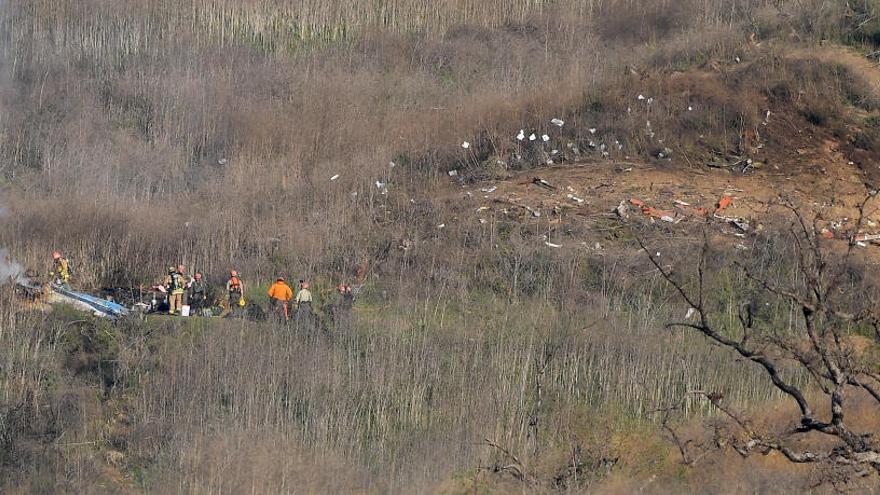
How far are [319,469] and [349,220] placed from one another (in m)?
10.7

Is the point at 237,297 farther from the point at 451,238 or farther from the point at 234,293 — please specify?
the point at 451,238

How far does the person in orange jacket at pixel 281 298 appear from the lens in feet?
85.6

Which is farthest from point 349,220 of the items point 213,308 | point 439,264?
point 213,308

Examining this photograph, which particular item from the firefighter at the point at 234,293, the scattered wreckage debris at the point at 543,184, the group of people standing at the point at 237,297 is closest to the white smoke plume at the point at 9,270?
the group of people standing at the point at 237,297

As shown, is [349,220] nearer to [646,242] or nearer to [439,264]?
[439,264]

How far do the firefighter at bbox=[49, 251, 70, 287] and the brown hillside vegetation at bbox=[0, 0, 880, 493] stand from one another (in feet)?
5.15

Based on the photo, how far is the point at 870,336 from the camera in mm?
26828

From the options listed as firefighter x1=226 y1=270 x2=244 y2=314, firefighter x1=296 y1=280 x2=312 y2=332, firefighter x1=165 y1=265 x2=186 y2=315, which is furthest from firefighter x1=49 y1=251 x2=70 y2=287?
firefighter x1=296 y1=280 x2=312 y2=332

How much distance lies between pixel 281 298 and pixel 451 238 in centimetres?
547

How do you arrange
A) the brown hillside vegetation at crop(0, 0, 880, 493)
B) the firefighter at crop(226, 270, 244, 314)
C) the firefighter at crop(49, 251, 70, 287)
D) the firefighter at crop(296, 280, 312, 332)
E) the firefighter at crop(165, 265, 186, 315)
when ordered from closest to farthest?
the brown hillside vegetation at crop(0, 0, 880, 493) < the firefighter at crop(296, 280, 312, 332) < the firefighter at crop(226, 270, 244, 314) < the firefighter at crop(165, 265, 186, 315) < the firefighter at crop(49, 251, 70, 287)

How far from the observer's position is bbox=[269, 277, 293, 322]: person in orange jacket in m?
26.1

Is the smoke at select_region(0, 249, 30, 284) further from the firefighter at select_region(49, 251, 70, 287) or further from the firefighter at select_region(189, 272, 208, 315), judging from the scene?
the firefighter at select_region(189, 272, 208, 315)

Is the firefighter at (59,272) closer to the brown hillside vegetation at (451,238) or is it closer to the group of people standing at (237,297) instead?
the group of people standing at (237,297)

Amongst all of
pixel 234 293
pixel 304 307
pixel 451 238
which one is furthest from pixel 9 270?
pixel 451 238
